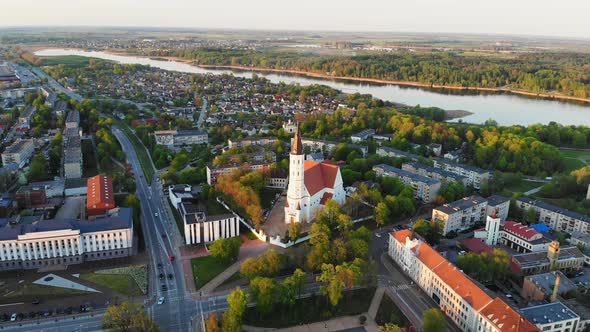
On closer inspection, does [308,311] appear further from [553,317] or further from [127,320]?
[553,317]

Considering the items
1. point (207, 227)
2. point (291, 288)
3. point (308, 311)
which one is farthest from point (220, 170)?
point (308, 311)

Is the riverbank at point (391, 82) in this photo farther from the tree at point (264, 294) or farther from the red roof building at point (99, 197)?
the tree at point (264, 294)

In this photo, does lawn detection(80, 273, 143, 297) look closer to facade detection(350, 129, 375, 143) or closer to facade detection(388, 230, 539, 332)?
facade detection(388, 230, 539, 332)

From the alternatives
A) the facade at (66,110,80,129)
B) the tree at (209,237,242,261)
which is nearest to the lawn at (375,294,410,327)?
the tree at (209,237,242,261)

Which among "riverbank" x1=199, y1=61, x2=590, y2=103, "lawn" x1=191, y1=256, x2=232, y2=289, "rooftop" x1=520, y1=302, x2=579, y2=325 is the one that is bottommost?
"lawn" x1=191, y1=256, x2=232, y2=289

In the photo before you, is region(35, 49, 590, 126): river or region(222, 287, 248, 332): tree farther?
region(35, 49, 590, 126): river

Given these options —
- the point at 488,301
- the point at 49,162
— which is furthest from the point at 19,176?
the point at 488,301

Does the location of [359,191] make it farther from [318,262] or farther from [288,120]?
[288,120]
